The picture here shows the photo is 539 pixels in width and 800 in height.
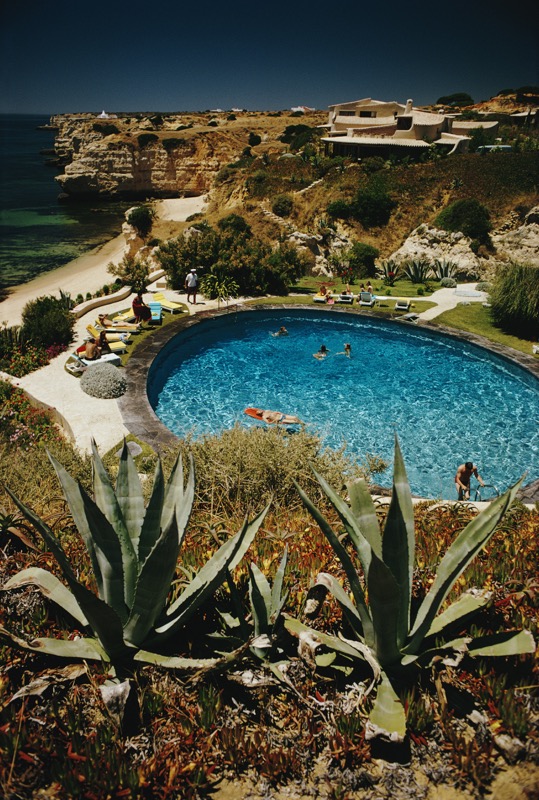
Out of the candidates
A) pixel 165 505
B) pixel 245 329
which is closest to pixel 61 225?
pixel 245 329

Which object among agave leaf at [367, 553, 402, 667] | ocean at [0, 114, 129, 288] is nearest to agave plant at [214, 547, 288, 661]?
agave leaf at [367, 553, 402, 667]

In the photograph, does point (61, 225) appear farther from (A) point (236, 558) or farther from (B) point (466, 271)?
(A) point (236, 558)

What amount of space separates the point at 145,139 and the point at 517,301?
2441 inches

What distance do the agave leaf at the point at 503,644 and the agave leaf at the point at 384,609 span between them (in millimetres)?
511

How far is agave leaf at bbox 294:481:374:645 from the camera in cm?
289

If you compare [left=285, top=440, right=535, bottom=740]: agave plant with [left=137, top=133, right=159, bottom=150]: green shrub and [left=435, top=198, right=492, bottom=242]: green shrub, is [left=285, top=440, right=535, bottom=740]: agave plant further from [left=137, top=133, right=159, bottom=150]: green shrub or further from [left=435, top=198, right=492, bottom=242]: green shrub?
[left=137, top=133, right=159, bottom=150]: green shrub

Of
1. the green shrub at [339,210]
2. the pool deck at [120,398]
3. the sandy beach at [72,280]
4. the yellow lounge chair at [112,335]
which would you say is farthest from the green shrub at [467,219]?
the yellow lounge chair at [112,335]

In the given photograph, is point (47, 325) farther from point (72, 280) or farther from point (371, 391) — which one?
point (72, 280)

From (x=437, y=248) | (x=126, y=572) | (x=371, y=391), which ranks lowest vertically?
(x=371, y=391)

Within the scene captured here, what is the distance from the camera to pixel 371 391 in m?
15.4

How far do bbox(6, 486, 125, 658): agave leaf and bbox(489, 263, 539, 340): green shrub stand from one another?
1982cm

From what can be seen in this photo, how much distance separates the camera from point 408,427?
43.9 ft

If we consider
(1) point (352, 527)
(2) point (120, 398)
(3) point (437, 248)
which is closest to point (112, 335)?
(2) point (120, 398)

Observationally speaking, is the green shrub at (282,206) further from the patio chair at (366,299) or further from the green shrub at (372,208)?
the patio chair at (366,299)
